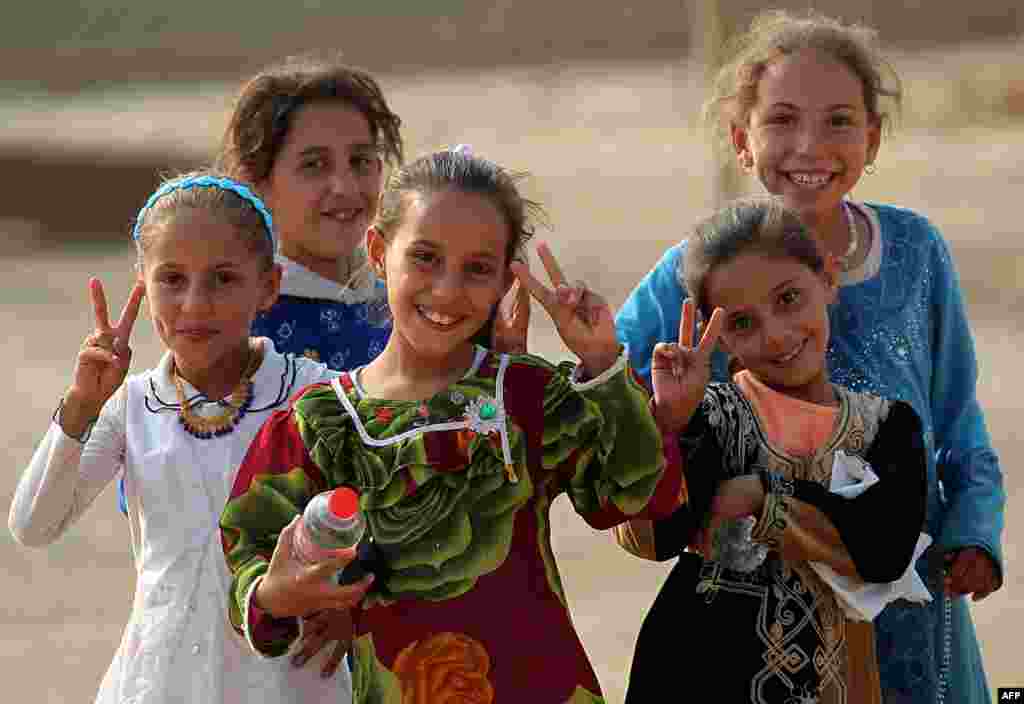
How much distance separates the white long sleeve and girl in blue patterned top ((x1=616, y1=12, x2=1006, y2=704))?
3.23ft

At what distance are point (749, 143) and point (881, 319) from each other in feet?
1.57

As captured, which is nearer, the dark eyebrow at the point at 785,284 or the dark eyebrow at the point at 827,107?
the dark eyebrow at the point at 785,284

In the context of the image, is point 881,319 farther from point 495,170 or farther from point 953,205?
point 953,205

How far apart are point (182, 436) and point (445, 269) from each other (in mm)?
643

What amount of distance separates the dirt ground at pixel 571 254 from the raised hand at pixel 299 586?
207cm

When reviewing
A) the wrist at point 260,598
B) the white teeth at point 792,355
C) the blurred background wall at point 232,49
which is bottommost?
the wrist at point 260,598

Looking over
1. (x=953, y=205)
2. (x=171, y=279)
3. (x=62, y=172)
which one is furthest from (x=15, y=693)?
(x=62, y=172)

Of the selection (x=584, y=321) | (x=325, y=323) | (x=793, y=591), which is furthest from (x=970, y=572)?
(x=325, y=323)

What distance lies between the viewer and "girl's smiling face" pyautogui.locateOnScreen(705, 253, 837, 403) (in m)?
3.17

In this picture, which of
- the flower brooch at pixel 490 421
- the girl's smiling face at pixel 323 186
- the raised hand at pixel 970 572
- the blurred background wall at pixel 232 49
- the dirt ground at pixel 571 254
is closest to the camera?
the flower brooch at pixel 490 421

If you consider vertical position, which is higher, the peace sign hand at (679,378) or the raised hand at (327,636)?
the peace sign hand at (679,378)

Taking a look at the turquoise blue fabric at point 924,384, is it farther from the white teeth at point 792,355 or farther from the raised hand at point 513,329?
the raised hand at point 513,329

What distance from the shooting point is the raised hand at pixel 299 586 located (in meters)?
2.57

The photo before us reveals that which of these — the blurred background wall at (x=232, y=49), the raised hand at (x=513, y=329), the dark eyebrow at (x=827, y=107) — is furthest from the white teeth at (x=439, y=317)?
the blurred background wall at (x=232, y=49)
